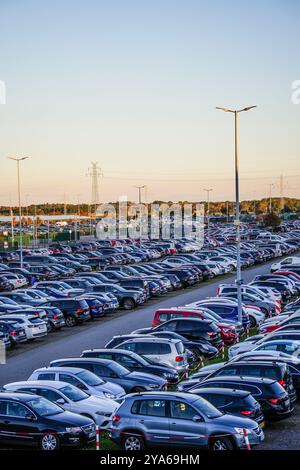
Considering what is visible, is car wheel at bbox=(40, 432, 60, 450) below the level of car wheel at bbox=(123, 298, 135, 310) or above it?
above

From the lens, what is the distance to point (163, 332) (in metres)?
26.5

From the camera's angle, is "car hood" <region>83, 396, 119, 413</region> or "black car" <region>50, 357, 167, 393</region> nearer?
"car hood" <region>83, 396, 119, 413</region>

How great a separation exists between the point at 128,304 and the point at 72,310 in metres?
6.03

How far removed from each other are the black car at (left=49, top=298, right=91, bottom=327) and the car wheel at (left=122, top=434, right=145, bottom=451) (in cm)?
1958

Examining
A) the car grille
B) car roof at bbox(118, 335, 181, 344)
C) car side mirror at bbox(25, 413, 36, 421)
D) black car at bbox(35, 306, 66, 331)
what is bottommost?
black car at bbox(35, 306, 66, 331)

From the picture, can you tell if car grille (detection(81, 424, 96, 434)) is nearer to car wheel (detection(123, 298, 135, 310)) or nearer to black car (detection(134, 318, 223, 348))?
black car (detection(134, 318, 223, 348))

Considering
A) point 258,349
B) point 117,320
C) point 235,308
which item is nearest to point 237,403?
point 258,349

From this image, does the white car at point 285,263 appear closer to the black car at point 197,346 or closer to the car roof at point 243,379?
the black car at point 197,346

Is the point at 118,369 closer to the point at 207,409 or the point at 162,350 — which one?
the point at 162,350

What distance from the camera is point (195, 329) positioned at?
27.4m

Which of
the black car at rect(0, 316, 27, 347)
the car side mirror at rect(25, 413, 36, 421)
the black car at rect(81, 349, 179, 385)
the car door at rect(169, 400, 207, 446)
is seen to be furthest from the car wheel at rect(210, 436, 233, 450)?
the black car at rect(0, 316, 27, 347)

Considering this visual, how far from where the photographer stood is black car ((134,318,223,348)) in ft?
89.0

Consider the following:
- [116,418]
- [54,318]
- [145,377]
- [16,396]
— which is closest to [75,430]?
[116,418]

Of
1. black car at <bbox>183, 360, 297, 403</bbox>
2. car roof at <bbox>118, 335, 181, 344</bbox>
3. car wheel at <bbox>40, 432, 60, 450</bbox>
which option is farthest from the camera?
car roof at <bbox>118, 335, 181, 344</bbox>
